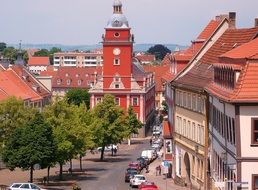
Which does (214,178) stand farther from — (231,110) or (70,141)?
(70,141)

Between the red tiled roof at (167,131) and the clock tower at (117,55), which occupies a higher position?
the clock tower at (117,55)

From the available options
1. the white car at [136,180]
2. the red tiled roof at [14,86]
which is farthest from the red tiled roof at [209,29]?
the red tiled roof at [14,86]

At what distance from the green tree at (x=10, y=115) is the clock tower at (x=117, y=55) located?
225 ft

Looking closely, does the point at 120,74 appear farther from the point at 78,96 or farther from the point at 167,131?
the point at 167,131

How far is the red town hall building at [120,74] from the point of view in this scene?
153000 millimetres

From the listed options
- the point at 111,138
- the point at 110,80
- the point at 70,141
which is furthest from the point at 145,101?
the point at 70,141

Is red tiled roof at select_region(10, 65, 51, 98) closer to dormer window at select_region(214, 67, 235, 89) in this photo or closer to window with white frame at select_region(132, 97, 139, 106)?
window with white frame at select_region(132, 97, 139, 106)

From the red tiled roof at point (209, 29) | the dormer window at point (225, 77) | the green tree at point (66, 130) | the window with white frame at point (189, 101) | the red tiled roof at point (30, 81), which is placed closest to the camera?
the dormer window at point (225, 77)

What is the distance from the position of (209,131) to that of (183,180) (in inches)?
580

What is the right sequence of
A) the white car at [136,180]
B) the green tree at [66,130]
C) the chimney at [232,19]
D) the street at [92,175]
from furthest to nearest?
the green tree at [66,130] → the street at [92,175] → the white car at [136,180] → the chimney at [232,19]

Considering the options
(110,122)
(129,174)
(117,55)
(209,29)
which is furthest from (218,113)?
(117,55)

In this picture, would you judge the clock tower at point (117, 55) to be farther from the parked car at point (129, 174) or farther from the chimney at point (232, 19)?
the chimney at point (232, 19)

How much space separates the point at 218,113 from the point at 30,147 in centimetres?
2396

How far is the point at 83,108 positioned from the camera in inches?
3622
